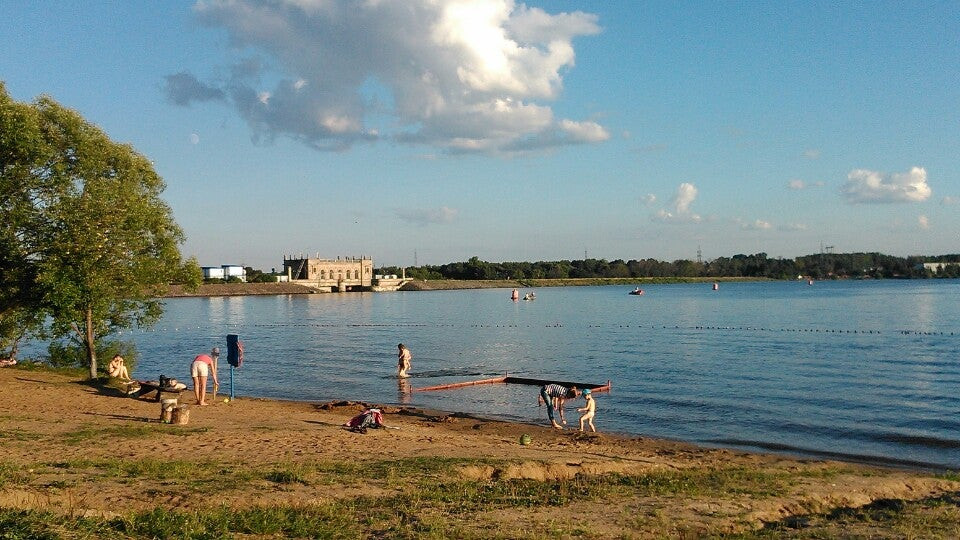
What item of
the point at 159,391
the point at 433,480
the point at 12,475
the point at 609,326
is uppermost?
the point at 12,475

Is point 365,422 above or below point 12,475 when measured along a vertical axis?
below

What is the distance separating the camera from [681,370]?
36.0m

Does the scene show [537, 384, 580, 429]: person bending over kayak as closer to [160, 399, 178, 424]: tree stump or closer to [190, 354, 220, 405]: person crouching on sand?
[190, 354, 220, 405]: person crouching on sand

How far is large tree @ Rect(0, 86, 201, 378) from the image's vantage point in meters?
21.6

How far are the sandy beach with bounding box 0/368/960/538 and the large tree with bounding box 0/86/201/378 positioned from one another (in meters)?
4.07

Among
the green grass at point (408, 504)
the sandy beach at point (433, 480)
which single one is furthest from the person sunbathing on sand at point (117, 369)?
the green grass at point (408, 504)

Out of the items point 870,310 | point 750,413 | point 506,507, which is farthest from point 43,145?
point 870,310

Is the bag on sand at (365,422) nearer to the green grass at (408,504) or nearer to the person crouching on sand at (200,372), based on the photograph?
the green grass at (408,504)

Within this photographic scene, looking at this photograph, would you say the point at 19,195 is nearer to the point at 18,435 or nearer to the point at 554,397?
the point at 18,435

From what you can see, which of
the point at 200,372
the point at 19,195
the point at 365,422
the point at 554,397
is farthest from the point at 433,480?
the point at 19,195

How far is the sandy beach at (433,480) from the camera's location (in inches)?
373

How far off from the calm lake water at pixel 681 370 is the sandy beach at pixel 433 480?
465 centimetres

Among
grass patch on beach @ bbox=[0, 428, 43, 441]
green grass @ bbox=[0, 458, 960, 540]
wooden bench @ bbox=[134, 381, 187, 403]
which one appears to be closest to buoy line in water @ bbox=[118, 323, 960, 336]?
wooden bench @ bbox=[134, 381, 187, 403]

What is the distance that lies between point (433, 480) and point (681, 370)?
26.5 metres
